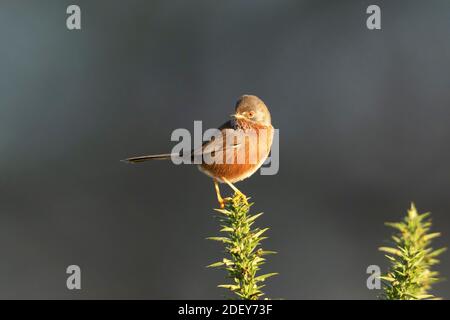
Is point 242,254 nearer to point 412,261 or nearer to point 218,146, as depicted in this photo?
point 412,261

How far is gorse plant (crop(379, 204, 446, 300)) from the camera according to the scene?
1290mm

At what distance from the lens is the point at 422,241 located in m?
A: 1.30

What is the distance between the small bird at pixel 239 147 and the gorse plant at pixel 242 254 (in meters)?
1.20

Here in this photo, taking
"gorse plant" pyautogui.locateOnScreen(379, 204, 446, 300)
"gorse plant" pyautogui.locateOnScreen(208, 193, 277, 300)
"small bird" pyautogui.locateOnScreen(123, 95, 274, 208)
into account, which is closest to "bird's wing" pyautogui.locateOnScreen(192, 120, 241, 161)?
"small bird" pyautogui.locateOnScreen(123, 95, 274, 208)

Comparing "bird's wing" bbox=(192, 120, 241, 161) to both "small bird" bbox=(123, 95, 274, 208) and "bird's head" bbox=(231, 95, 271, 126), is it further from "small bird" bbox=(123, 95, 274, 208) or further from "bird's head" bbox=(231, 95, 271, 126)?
"bird's head" bbox=(231, 95, 271, 126)

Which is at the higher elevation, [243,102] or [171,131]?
[171,131]

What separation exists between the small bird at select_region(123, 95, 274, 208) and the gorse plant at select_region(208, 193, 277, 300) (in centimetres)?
120

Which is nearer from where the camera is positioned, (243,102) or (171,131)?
(243,102)
